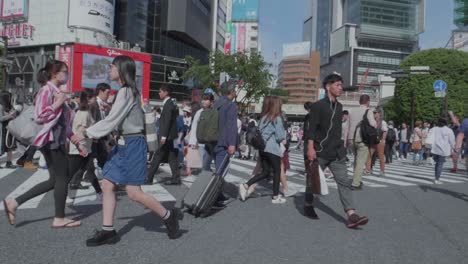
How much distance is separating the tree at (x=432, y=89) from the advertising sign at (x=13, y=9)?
130 feet

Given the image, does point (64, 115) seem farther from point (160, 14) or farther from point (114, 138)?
point (160, 14)

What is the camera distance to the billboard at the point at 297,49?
110 m

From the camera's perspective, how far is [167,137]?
700 cm

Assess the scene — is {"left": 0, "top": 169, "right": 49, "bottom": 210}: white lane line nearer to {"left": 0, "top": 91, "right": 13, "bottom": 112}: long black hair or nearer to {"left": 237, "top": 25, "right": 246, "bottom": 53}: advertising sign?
{"left": 0, "top": 91, "right": 13, "bottom": 112}: long black hair

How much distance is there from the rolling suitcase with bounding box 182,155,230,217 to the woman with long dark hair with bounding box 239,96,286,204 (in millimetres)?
1037

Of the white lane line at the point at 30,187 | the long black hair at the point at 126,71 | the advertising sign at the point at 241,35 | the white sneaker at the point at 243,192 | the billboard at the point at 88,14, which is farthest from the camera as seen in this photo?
the advertising sign at the point at 241,35

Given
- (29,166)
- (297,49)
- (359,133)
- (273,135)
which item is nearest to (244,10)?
A: (297,49)

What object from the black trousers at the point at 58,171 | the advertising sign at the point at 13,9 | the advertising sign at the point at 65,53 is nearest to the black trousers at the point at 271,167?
the black trousers at the point at 58,171

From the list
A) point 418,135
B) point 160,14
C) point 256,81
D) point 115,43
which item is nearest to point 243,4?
point 160,14

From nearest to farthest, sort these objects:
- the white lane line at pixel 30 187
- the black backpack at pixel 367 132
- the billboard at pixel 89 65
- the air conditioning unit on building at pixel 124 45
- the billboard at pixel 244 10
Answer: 1. the white lane line at pixel 30 187
2. the black backpack at pixel 367 132
3. the billboard at pixel 89 65
4. the air conditioning unit on building at pixel 124 45
5. the billboard at pixel 244 10

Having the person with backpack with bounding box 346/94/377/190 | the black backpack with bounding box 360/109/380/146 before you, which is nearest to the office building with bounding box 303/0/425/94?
the person with backpack with bounding box 346/94/377/190

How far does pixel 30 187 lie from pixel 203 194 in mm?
3461

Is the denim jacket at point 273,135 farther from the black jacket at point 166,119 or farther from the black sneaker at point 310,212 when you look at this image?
the black jacket at point 166,119

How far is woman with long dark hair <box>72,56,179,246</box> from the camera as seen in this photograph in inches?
140
